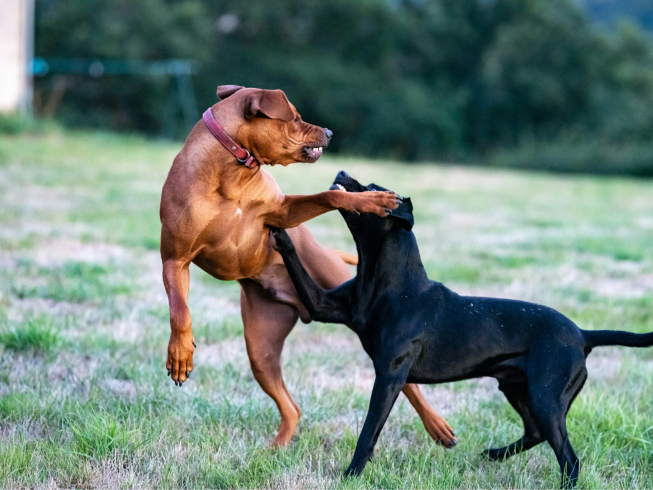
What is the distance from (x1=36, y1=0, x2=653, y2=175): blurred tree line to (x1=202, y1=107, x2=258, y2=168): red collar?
88.8 ft

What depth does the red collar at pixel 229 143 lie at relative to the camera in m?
2.96

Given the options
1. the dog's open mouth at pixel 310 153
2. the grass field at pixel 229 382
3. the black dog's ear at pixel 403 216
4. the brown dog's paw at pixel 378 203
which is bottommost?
the grass field at pixel 229 382

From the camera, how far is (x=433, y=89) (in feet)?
130

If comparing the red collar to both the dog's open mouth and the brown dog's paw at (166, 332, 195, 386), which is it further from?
the brown dog's paw at (166, 332, 195, 386)

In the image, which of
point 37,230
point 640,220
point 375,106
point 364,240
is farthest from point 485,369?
point 375,106

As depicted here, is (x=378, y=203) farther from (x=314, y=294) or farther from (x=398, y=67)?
(x=398, y=67)

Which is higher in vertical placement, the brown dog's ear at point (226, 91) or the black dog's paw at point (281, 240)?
the brown dog's ear at point (226, 91)

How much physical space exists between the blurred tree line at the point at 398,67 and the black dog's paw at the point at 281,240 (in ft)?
88.1

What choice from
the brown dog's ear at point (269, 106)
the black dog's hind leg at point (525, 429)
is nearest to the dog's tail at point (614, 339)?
the black dog's hind leg at point (525, 429)

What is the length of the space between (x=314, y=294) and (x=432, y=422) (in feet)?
2.54

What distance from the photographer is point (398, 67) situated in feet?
136

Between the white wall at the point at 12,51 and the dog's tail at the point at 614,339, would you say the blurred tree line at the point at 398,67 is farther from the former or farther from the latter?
the dog's tail at the point at 614,339

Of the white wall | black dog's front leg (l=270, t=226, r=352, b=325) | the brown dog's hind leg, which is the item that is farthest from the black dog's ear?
the white wall

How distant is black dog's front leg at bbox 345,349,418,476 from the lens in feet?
9.16
